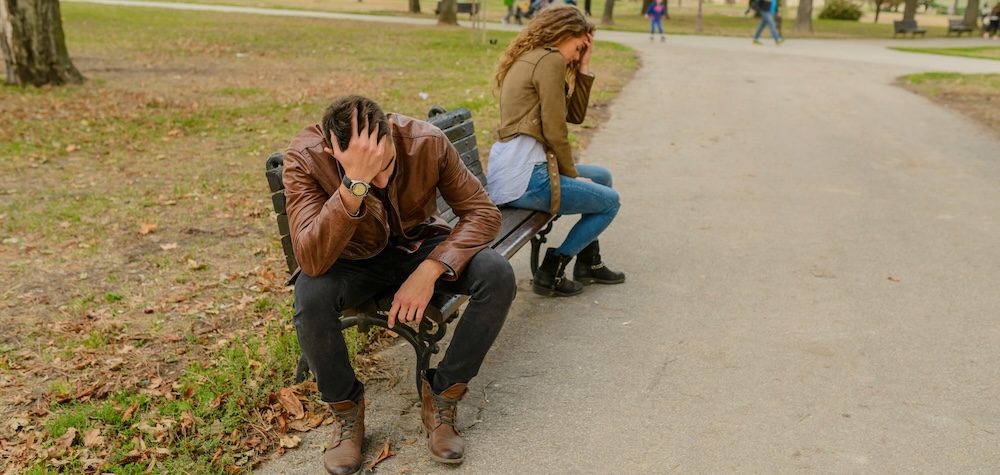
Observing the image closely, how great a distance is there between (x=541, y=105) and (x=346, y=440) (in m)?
2.06

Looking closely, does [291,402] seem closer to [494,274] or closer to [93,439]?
[93,439]

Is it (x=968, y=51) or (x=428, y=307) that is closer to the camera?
(x=428, y=307)

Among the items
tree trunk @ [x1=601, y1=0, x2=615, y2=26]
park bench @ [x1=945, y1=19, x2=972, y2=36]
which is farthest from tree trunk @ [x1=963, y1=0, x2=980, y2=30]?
tree trunk @ [x1=601, y1=0, x2=615, y2=26]

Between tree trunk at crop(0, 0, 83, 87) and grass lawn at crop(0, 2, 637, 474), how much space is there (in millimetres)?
312

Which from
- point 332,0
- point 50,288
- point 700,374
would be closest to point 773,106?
point 700,374

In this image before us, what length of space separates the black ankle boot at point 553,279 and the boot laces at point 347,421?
1.84 m

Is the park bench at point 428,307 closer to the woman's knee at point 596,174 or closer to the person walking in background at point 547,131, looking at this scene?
the person walking in background at point 547,131

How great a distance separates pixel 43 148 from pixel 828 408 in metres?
7.41

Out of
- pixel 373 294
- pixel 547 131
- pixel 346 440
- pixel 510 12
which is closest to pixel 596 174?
pixel 547 131

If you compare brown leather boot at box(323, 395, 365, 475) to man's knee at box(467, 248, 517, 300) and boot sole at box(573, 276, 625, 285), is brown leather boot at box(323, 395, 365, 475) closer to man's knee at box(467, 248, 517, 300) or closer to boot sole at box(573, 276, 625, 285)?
man's knee at box(467, 248, 517, 300)

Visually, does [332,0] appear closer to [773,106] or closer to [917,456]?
[773,106]

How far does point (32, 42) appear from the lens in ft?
37.4

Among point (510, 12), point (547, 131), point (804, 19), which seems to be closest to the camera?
point (547, 131)

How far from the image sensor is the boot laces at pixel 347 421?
10.6ft
